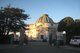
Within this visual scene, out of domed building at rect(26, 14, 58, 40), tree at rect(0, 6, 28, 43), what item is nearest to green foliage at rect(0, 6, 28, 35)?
tree at rect(0, 6, 28, 43)

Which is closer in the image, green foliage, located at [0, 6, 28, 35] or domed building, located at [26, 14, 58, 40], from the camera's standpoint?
green foliage, located at [0, 6, 28, 35]

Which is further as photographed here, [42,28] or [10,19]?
[42,28]

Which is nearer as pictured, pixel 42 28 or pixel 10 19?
pixel 10 19

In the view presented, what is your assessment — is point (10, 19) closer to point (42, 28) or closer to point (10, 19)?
point (10, 19)

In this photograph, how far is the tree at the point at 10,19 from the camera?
180 feet

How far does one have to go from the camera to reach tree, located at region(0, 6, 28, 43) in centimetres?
5497

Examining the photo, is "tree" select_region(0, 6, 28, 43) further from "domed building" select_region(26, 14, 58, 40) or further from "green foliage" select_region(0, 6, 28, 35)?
"domed building" select_region(26, 14, 58, 40)

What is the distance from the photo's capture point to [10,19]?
55844 mm

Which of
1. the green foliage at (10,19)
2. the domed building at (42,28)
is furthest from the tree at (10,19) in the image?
the domed building at (42,28)

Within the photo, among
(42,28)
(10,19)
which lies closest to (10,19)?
(10,19)

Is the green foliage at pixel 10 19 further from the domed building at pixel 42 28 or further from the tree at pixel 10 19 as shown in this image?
the domed building at pixel 42 28

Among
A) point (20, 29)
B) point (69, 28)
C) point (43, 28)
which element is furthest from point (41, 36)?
point (69, 28)

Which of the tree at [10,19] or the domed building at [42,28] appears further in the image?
the domed building at [42,28]

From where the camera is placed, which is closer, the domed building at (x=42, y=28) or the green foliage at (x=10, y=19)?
the green foliage at (x=10, y=19)
